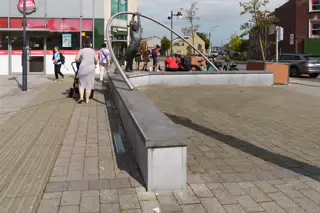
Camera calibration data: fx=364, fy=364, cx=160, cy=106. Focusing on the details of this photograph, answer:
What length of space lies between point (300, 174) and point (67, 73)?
1984cm

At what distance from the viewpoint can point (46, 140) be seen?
6320mm

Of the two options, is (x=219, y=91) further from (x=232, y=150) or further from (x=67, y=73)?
(x=67, y=73)

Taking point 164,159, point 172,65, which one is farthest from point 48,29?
point 164,159

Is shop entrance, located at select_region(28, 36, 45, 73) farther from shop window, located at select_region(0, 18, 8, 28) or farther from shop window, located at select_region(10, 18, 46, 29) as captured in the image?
shop window, located at select_region(0, 18, 8, 28)

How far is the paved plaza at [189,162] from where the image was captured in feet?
12.6

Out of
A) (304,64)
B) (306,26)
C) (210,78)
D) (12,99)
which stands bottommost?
(12,99)

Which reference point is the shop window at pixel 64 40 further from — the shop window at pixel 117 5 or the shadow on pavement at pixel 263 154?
the shadow on pavement at pixel 263 154

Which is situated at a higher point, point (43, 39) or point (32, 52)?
point (43, 39)

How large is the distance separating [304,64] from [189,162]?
20832 mm

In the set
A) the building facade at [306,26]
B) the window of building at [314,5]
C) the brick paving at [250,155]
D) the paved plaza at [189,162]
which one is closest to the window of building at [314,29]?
the building facade at [306,26]

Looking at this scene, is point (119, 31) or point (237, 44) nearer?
point (119, 31)

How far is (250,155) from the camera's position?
562 centimetres

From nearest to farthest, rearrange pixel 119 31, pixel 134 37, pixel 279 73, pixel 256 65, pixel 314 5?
pixel 134 37 → pixel 279 73 → pixel 256 65 → pixel 119 31 → pixel 314 5

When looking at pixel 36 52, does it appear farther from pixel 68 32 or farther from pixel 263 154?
pixel 263 154
